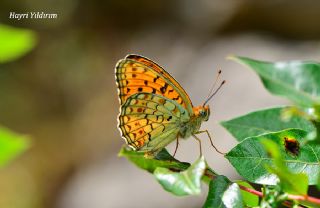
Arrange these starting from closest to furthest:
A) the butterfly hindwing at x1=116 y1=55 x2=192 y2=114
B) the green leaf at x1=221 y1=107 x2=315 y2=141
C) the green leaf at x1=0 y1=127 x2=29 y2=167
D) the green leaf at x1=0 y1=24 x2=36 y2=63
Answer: the green leaf at x1=0 y1=127 x2=29 y2=167, the green leaf at x1=0 y1=24 x2=36 y2=63, the green leaf at x1=221 y1=107 x2=315 y2=141, the butterfly hindwing at x1=116 y1=55 x2=192 y2=114

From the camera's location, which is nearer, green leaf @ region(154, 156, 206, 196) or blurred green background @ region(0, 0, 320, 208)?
green leaf @ region(154, 156, 206, 196)

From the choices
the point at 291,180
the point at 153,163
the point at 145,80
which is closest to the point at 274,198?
the point at 291,180

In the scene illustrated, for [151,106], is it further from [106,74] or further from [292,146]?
[106,74]

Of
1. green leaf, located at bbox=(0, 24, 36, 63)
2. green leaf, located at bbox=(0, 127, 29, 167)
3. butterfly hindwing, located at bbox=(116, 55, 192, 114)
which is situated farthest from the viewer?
butterfly hindwing, located at bbox=(116, 55, 192, 114)

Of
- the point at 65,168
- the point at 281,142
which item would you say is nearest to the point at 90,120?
the point at 65,168

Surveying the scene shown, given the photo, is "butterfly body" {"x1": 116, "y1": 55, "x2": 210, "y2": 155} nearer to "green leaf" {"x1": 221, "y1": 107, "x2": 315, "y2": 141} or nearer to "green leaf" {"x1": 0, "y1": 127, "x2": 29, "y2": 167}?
"green leaf" {"x1": 221, "y1": 107, "x2": 315, "y2": 141}

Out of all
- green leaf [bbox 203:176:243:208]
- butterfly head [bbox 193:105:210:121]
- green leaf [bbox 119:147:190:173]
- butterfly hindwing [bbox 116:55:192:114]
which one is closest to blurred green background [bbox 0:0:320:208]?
butterfly head [bbox 193:105:210:121]

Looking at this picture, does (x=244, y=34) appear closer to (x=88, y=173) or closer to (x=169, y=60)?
(x=169, y=60)
